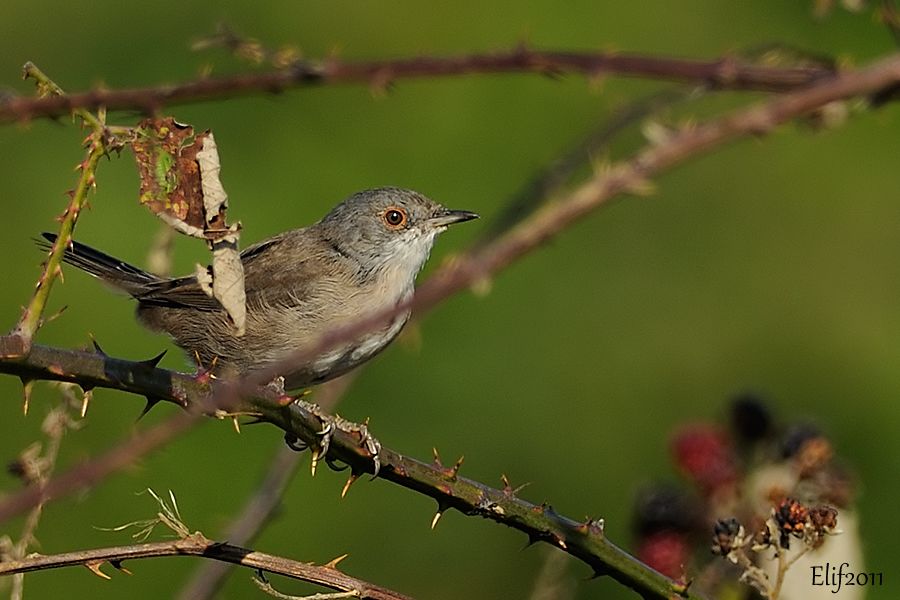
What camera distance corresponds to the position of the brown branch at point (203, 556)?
2.24 m

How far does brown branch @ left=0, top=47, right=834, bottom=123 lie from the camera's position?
8.16 feet

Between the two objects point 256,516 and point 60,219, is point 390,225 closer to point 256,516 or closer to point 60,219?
point 256,516

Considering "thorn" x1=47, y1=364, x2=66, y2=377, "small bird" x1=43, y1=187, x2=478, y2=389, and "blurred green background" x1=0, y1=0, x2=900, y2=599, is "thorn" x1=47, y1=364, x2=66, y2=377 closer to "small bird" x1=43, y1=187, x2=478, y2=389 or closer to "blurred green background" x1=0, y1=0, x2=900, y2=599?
"small bird" x1=43, y1=187, x2=478, y2=389

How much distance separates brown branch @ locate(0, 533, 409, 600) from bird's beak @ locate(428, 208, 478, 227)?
2.80 meters

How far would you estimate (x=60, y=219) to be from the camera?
7.51 feet

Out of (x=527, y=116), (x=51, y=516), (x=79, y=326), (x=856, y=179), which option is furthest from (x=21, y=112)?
(x=856, y=179)

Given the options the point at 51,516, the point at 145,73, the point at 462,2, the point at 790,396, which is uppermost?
the point at 462,2

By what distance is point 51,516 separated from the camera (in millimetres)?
6215

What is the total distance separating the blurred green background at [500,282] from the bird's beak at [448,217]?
1.14 metres

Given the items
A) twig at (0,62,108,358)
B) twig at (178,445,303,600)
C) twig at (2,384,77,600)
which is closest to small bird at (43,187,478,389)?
twig at (178,445,303,600)

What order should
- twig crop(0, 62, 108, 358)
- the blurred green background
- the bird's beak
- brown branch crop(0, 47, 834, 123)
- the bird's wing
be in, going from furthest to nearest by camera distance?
the blurred green background, the bird's beak, the bird's wing, brown branch crop(0, 47, 834, 123), twig crop(0, 62, 108, 358)

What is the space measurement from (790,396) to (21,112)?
5.65m

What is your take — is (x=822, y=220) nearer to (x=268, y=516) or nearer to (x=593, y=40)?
(x=593, y=40)

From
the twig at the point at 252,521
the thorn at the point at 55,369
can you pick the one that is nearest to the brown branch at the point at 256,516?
the twig at the point at 252,521
